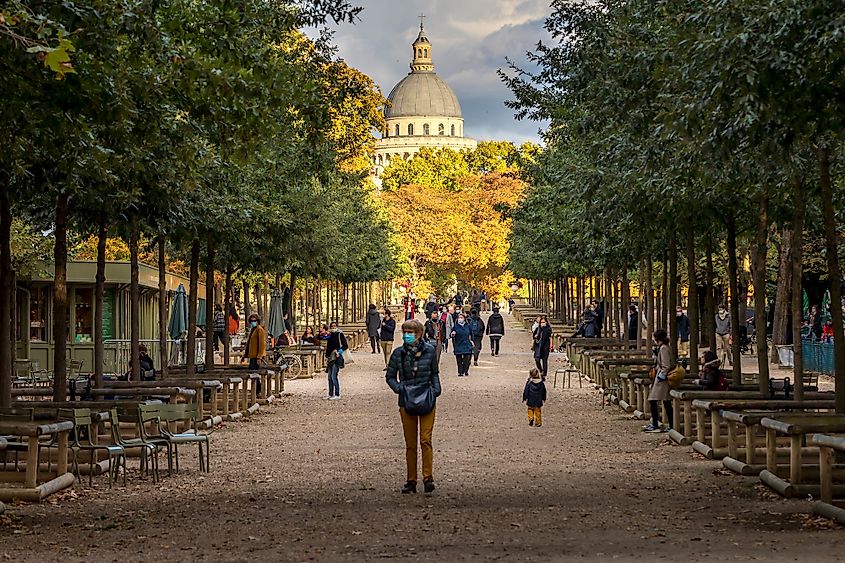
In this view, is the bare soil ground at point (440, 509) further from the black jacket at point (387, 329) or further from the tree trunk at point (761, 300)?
the black jacket at point (387, 329)

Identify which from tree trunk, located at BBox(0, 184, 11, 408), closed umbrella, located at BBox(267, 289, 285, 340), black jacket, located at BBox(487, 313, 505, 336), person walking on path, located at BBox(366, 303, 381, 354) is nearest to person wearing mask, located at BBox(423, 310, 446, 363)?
A: black jacket, located at BBox(487, 313, 505, 336)

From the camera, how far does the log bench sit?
13.7 m

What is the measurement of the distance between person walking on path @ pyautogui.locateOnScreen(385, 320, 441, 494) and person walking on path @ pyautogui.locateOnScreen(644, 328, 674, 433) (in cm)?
777

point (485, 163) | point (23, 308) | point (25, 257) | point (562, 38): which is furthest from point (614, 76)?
point (485, 163)

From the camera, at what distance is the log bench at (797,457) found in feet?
44.9

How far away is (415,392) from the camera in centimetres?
1434

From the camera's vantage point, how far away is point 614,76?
16.9 metres

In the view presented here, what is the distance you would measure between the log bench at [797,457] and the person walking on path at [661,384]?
6.37 metres

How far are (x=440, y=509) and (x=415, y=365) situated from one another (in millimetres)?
1584

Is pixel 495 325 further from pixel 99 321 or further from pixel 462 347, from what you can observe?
pixel 99 321

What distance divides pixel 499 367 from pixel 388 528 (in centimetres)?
3176

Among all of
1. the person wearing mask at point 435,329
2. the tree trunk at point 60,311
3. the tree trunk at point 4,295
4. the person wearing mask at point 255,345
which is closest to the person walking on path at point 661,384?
the tree trunk at point 60,311

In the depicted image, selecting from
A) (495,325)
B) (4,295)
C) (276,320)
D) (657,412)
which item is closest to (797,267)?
(657,412)

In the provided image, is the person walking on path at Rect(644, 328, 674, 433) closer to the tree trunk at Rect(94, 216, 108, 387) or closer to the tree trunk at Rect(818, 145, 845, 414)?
the tree trunk at Rect(818, 145, 845, 414)
